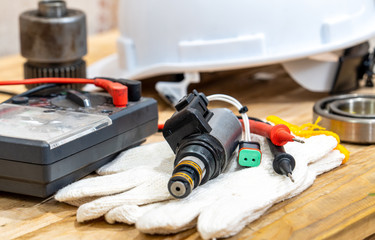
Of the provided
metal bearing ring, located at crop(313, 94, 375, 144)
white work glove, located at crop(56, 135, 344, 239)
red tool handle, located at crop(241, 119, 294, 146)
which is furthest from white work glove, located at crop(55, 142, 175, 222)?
metal bearing ring, located at crop(313, 94, 375, 144)

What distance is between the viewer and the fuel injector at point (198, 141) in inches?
23.9

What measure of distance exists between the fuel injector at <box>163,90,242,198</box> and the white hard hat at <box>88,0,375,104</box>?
311 mm

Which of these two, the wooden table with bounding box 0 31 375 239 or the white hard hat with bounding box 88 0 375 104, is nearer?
the wooden table with bounding box 0 31 375 239

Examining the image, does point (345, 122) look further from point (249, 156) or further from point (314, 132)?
point (249, 156)

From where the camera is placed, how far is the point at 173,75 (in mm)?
1127

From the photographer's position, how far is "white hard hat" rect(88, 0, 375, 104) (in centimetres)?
102

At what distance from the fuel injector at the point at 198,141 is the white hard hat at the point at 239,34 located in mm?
311

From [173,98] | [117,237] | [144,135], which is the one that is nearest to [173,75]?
[173,98]

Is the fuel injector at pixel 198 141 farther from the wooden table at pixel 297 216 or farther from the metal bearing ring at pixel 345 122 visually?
the metal bearing ring at pixel 345 122

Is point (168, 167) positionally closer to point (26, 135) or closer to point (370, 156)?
point (26, 135)

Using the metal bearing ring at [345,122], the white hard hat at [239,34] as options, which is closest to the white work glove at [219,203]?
the metal bearing ring at [345,122]

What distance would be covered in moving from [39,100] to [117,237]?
11.0 inches

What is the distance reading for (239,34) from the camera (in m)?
Result: 1.03

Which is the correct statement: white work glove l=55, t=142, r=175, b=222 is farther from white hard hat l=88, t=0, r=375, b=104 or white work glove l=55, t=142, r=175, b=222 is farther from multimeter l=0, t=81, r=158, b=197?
white hard hat l=88, t=0, r=375, b=104
